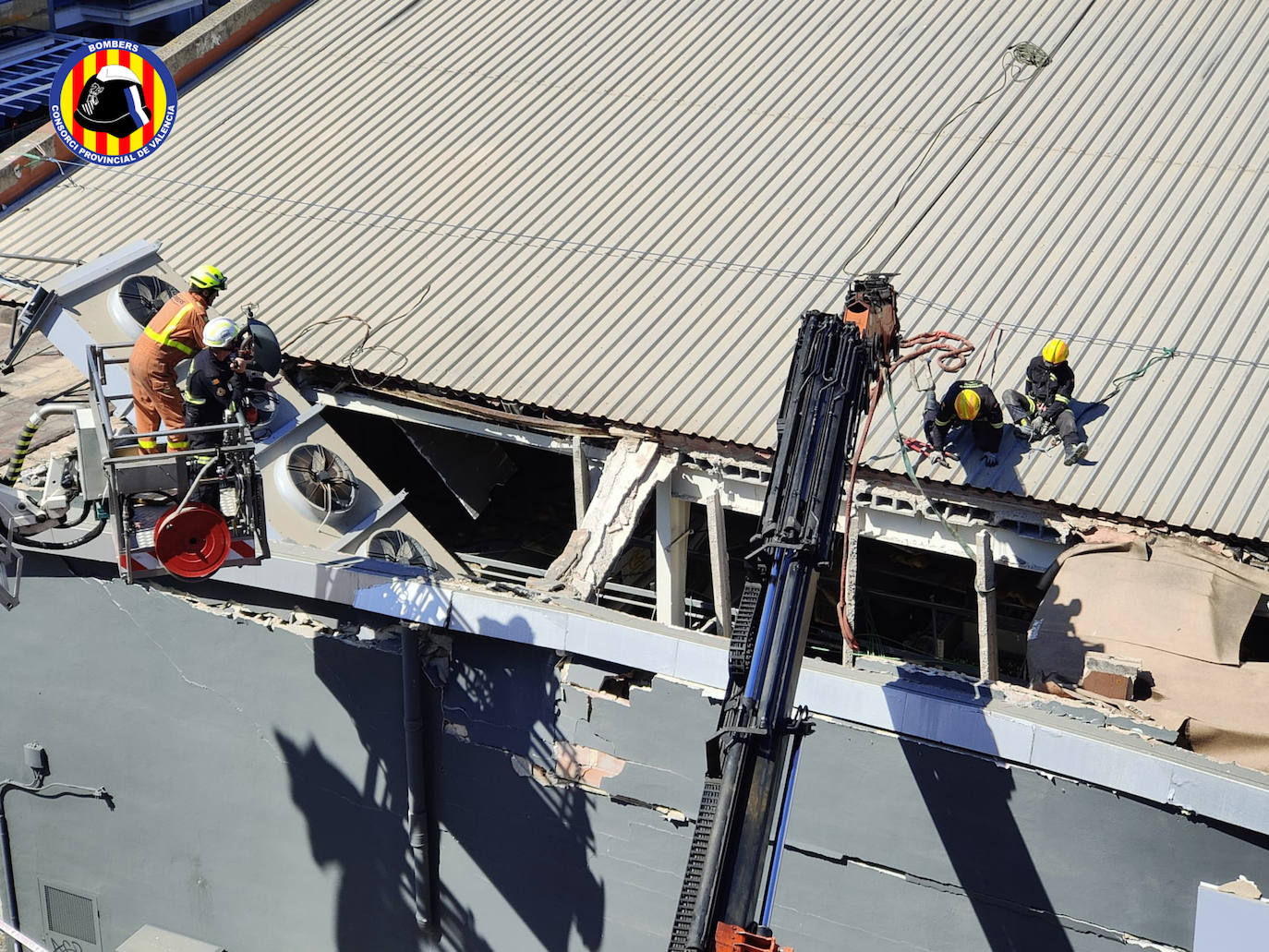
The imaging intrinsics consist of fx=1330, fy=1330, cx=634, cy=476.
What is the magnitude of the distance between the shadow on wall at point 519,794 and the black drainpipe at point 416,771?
21 centimetres

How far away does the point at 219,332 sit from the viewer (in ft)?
33.8

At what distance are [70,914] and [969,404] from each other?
9.80 metres

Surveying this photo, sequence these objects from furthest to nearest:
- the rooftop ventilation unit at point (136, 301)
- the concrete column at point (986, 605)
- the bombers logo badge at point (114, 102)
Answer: the bombers logo badge at point (114, 102) < the rooftop ventilation unit at point (136, 301) < the concrete column at point (986, 605)

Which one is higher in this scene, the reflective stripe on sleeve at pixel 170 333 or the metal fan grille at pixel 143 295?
the metal fan grille at pixel 143 295

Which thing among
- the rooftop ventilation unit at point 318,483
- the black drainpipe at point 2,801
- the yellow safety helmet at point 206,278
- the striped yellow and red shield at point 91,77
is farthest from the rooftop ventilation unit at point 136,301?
the striped yellow and red shield at point 91,77

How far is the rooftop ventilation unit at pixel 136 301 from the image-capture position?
43.9 ft

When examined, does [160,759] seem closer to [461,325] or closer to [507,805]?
[507,805]

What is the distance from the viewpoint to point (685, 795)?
10.2 m

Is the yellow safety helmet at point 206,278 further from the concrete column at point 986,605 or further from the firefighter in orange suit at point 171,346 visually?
the concrete column at point 986,605

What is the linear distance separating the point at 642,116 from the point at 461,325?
418cm

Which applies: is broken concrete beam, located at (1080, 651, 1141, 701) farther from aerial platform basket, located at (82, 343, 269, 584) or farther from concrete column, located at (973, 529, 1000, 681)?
aerial platform basket, located at (82, 343, 269, 584)

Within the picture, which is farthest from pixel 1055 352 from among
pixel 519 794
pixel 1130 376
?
pixel 519 794

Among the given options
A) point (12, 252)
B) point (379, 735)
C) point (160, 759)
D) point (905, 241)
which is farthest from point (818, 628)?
point (12, 252)

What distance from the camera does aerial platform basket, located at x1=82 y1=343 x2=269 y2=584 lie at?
9.50 m
